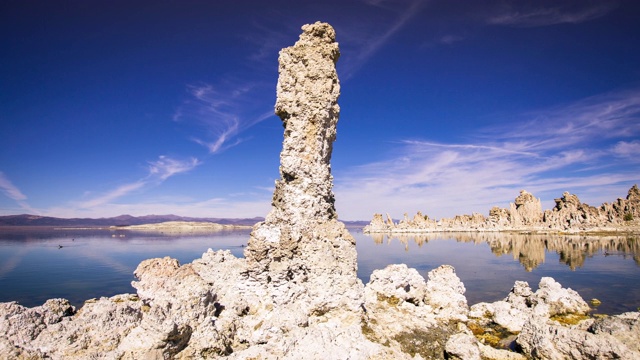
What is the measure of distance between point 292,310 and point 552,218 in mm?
131640

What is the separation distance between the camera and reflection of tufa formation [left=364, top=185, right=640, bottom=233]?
101125 mm

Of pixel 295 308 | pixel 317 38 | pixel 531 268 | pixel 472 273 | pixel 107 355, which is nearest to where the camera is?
pixel 107 355

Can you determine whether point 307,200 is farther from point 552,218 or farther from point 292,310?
point 552,218

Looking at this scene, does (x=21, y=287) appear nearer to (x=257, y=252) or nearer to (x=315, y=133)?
(x=257, y=252)

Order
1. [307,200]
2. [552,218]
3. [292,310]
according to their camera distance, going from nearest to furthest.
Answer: [292,310] < [307,200] < [552,218]

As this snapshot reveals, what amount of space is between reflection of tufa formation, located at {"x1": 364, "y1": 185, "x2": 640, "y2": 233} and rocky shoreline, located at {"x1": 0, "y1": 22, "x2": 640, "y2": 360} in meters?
111

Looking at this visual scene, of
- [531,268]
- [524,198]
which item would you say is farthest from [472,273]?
[524,198]

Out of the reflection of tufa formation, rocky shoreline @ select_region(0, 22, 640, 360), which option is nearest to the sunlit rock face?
rocky shoreline @ select_region(0, 22, 640, 360)

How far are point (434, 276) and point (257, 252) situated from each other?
435 inches

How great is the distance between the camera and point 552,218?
112375 mm

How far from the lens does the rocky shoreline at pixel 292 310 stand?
668 centimetres

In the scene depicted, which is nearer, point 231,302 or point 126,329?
point 126,329

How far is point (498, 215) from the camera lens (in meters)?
133

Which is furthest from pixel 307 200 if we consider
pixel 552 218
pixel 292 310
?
pixel 552 218
